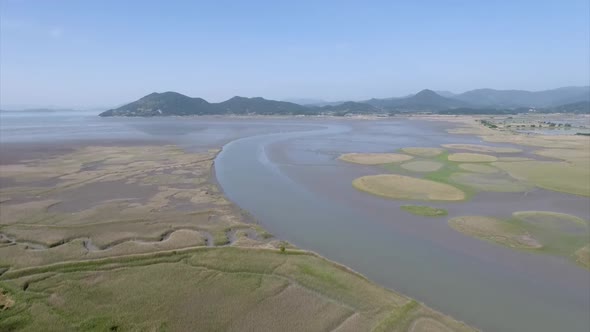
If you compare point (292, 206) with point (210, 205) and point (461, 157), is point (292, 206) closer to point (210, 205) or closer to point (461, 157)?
point (210, 205)

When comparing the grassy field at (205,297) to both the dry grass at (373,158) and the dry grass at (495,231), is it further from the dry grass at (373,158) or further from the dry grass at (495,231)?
the dry grass at (373,158)

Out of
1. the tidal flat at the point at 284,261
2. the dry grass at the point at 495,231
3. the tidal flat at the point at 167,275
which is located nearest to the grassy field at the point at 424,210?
the tidal flat at the point at 284,261

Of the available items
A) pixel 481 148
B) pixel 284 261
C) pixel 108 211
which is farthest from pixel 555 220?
pixel 481 148

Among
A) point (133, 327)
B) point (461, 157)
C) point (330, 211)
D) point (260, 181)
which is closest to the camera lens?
point (133, 327)

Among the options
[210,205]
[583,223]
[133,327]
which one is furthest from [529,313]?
[210,205]

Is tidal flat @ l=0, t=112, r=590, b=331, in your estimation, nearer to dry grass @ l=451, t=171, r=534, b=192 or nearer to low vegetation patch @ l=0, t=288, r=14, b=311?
low vegetation patch @ l=0, t=288, r=14, b=311
